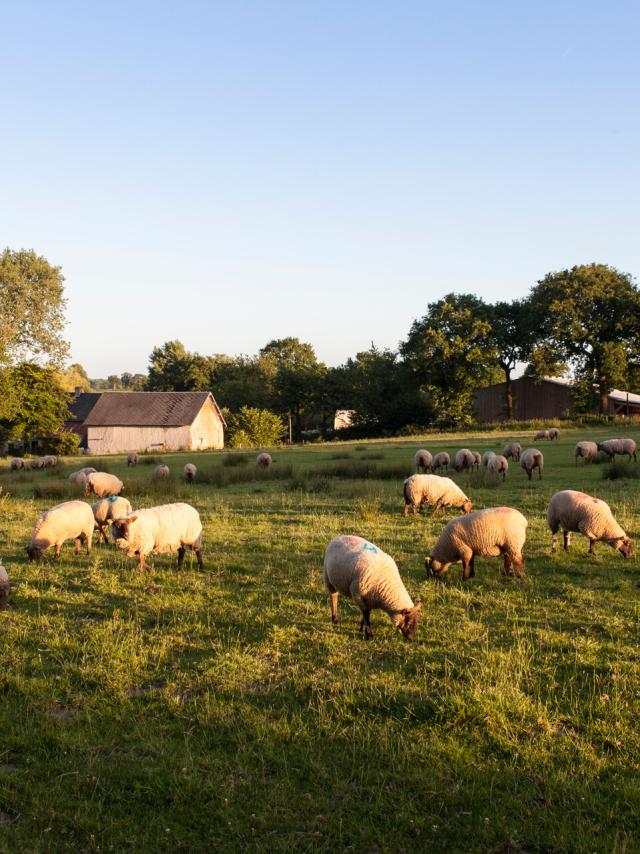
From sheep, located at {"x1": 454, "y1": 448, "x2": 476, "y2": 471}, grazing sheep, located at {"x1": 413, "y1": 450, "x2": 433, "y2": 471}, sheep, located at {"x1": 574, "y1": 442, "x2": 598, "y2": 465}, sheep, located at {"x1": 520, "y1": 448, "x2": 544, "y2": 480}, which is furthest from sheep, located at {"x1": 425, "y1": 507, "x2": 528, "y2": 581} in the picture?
sheep, located at {"x1": 574, "y1": 442, "x2": 598, "y2": 465}

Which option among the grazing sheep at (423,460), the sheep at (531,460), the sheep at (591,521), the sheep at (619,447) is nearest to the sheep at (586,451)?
the sheep at (619,447)

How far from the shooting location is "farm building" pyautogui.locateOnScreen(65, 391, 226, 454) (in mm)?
60875

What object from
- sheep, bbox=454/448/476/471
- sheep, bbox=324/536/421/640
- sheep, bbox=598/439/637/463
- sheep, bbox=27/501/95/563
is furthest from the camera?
sheep, bbox=598/439/637/463

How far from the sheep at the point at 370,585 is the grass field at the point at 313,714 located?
0.25 m

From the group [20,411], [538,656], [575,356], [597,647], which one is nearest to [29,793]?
[538,656]

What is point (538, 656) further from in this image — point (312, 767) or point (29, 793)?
point (29, 793)

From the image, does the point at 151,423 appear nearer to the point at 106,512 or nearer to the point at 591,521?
→ the point at 106,512

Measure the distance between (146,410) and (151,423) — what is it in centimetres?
226

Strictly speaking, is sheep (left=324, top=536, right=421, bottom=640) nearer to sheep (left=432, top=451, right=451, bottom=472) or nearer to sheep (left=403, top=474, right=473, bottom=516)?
sheep (left=403, top=474, right=473, bottom=516)

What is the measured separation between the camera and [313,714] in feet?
17.8

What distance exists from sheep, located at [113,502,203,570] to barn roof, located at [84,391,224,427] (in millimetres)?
50650

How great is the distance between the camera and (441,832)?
4.03m

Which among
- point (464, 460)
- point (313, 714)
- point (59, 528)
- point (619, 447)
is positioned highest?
point (619, 447)

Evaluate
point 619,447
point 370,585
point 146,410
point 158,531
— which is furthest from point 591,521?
point 146,410
